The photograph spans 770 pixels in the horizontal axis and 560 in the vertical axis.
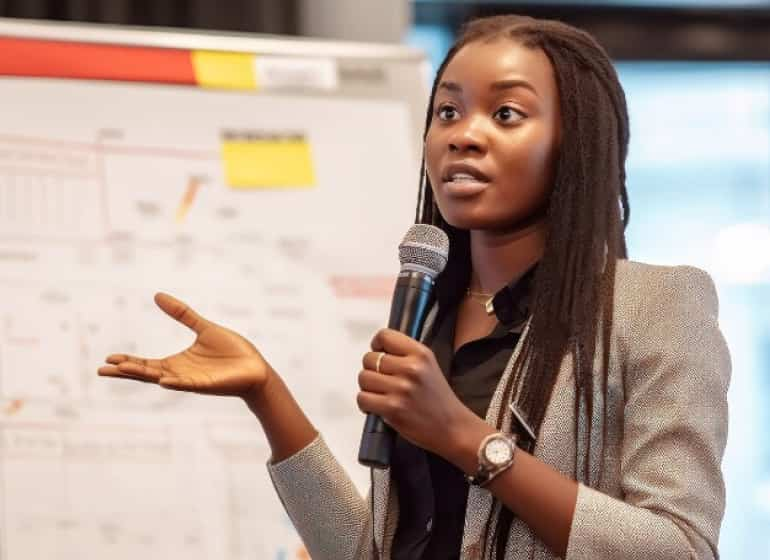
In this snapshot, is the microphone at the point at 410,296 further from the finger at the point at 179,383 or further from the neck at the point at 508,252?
the finger at the point at 179,383

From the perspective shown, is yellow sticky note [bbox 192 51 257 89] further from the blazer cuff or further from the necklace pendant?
the blazer cuff

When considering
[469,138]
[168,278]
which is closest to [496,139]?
[469,138]

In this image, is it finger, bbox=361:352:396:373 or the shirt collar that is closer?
finger, bbox=361:352:396:373

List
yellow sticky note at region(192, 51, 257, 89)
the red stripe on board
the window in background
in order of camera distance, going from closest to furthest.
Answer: the red stripe on board < yellow sticky note at region(192, 51, 257, 89) < the window in background

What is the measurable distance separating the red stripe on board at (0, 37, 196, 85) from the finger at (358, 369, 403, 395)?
1291mm

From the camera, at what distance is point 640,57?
3758 mm

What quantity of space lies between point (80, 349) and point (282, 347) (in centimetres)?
33

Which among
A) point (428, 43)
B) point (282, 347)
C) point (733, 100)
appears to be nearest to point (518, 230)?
point (282, 347)

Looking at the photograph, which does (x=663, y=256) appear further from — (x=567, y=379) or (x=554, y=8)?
(x=567, y=379)

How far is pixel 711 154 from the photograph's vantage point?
3.89 meters

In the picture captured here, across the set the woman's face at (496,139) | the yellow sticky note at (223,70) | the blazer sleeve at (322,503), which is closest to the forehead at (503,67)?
the woman's face at (496,139)

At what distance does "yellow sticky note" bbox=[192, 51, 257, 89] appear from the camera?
7.34ft

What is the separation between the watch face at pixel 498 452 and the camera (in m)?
Result: 1.05

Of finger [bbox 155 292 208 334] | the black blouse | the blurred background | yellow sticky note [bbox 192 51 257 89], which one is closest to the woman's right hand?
finger [bbox 155 292 208 334]
